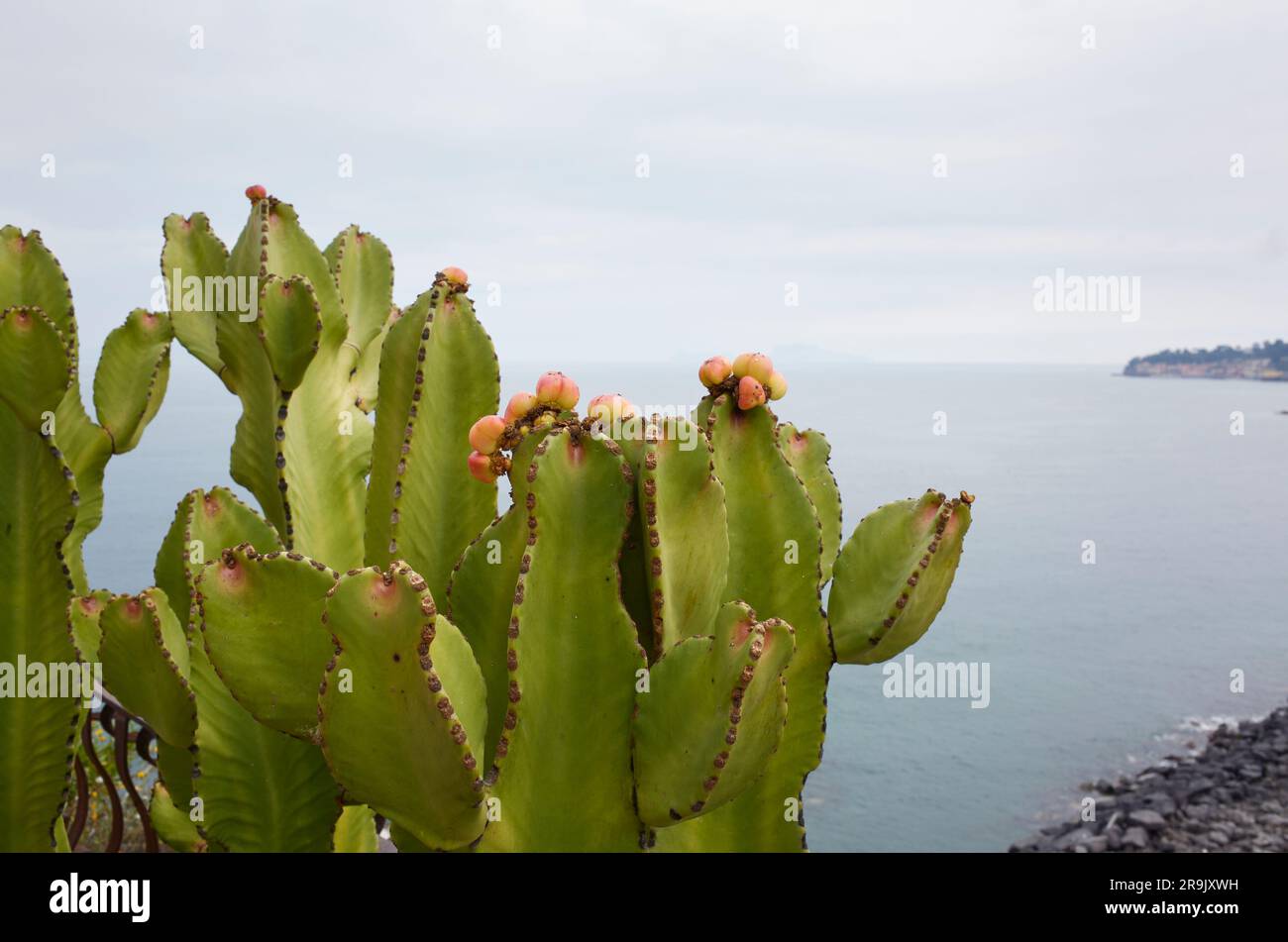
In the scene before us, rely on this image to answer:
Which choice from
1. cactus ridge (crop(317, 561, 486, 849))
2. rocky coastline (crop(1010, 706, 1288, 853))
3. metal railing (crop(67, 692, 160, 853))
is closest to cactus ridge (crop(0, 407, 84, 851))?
metal railing (crop(67, 692, 160, 853))

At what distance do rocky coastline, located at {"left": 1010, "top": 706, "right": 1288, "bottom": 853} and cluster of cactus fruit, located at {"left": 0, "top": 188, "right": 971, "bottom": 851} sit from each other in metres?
5.52

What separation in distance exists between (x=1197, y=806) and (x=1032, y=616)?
16.2ft

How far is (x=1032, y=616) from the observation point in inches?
497

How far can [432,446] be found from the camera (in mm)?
1946

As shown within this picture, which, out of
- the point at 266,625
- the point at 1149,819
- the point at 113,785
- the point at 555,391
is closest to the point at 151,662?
the point at 266,625

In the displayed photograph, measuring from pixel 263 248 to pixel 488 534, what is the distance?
1.10 meters

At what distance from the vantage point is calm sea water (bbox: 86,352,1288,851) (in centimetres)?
827

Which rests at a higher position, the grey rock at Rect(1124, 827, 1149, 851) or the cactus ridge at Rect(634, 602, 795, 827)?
the cactus ridge at Rect(634, 602, 795, 827)

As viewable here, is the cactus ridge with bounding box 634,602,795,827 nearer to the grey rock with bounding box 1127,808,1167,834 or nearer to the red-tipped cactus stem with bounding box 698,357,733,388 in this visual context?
the red-tipped cactus stem with bounding box 698,357,733,388

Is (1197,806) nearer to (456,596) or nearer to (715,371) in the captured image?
(715,371)

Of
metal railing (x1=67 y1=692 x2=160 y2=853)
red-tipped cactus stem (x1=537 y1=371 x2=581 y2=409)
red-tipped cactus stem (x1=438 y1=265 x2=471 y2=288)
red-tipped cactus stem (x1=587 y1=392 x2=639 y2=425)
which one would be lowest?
metal railing (x1=67 y1=692 x2=160 y2=853)

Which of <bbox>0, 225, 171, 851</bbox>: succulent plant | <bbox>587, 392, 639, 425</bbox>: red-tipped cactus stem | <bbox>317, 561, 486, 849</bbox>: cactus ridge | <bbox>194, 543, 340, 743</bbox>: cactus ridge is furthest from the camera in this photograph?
<bbox>0, 225, 171, 851</bbox>: succulent plant

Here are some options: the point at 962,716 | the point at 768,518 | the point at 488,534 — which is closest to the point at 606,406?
the point at 488,534
